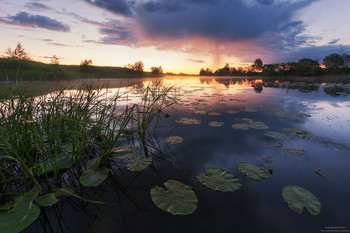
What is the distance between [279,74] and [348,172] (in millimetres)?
66724

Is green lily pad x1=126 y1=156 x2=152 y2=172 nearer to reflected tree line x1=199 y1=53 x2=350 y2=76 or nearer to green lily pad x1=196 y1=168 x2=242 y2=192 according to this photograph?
green lily pad x1=196 y1=168 x2=242 y2=192

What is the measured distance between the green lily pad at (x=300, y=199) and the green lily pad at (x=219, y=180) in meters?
0.48

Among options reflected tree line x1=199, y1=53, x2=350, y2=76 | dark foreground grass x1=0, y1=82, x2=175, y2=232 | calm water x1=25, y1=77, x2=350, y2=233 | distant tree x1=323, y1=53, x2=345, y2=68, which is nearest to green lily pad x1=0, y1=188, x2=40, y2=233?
dark foreground grass x1=0, y1=82, x2=175, y2=232

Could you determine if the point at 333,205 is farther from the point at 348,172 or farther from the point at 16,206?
the point at 16,206

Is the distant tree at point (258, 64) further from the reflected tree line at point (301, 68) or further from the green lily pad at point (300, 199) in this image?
the green lily pad at point (300, 199)

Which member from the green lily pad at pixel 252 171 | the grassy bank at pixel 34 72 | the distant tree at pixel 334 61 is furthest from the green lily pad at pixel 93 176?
the distant tree at pixel 334 61

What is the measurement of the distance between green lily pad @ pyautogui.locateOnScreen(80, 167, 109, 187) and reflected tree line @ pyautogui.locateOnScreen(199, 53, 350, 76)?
59266 millimetres

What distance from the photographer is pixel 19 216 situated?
1192 mm

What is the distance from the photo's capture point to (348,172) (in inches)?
79.6

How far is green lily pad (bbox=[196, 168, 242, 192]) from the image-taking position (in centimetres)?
173

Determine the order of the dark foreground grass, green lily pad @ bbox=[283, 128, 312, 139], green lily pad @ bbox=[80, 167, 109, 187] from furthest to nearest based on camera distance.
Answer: green lily pad @ bbox=[283, 128, 312, 139] → green lily pad @ bbox=[80, 167, 109, 187] → the dark foreground grass

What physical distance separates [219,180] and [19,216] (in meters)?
1.93

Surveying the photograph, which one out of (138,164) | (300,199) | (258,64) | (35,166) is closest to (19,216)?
(35,166)

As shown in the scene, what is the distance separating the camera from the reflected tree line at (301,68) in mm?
45062
